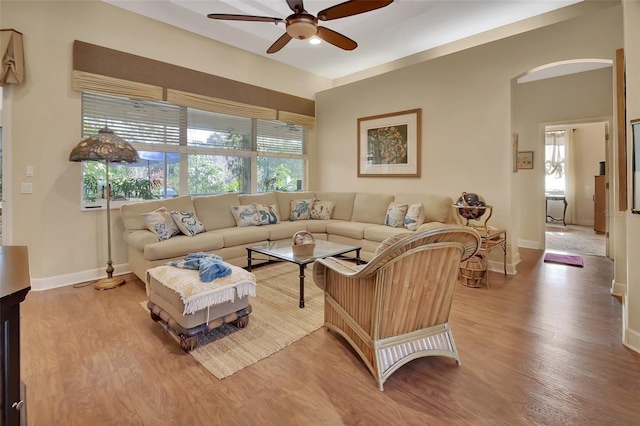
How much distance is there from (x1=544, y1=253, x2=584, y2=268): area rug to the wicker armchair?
11.2 ft

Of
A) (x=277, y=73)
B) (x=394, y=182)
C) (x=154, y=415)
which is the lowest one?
(x=154, y=415)

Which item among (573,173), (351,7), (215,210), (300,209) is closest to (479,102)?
(351,7)

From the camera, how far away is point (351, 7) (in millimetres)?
2605

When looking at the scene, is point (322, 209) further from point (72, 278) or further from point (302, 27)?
point (72, 278)

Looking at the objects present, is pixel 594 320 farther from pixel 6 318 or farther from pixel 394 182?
pixel 6 318

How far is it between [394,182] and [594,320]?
9.99 feet

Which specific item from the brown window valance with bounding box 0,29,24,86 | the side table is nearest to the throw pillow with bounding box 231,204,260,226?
the brown window valance with bounding box 0,29,24,86

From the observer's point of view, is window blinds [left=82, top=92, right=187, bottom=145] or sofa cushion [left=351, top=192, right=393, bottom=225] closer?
window blinds [left=82, top=92, right=187, bottom=145]

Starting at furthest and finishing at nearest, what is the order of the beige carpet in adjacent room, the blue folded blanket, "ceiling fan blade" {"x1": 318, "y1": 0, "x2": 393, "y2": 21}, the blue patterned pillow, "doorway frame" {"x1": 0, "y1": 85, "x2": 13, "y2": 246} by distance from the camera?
the beige carpet in adjacent room → the blue patterned pillow → "doorway frame" {"x1": 0, "y1": 85, "x2": 13, "y2": 246} → "ceiling fan blade" {"x1": 318, "y1": 0, "x2": 393, "y2": 21} → the blue folded blanket

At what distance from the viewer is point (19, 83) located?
10.4 feet

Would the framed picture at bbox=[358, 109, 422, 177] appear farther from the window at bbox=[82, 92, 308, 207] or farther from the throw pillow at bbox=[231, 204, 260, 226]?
the throw pillow at bbox=[231, 204, 260, 226]

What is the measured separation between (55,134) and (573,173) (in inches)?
400

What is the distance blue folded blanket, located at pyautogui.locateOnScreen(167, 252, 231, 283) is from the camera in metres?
2.26

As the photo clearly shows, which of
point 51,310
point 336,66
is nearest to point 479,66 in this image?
point 336,66
